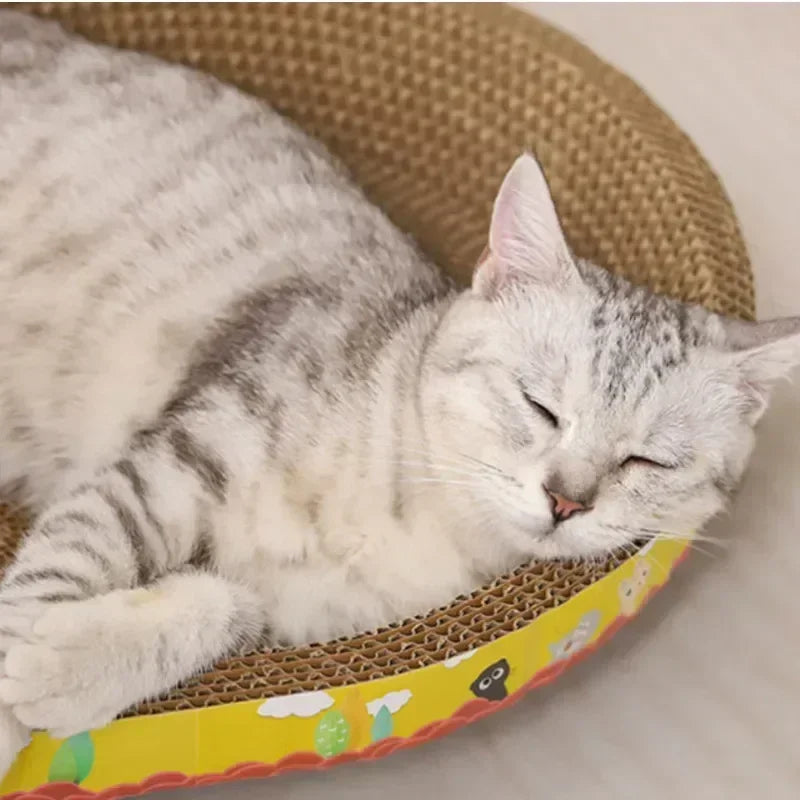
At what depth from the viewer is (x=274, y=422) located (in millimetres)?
1283

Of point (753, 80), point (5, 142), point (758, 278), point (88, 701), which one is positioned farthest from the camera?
point (753, 80)

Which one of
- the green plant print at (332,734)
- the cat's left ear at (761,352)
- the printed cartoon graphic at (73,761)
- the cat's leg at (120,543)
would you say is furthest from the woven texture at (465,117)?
the green plant print at (332,734)

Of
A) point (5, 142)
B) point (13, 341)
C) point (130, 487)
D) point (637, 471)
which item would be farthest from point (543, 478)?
point (5, 142)

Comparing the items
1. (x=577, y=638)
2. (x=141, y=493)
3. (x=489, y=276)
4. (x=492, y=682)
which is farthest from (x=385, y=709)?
(x=489, y=276)

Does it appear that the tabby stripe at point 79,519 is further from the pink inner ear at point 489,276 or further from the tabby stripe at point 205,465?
the pink inner ear at point 489,276

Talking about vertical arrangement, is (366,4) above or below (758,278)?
above

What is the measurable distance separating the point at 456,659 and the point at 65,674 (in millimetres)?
406

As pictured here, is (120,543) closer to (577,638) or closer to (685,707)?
(577,638)

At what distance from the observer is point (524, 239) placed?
1.25m

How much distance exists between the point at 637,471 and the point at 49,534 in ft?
2.14

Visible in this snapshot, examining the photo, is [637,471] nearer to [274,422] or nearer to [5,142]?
[274,422]

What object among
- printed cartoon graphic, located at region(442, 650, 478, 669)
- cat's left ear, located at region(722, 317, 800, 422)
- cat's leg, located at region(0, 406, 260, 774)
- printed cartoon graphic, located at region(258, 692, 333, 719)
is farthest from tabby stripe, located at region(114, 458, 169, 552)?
cat's left ear, located at region(722, 317, 800, 422)

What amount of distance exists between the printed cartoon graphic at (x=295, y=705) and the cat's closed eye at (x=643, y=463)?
1.34ft

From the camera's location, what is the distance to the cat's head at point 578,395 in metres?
1.16
